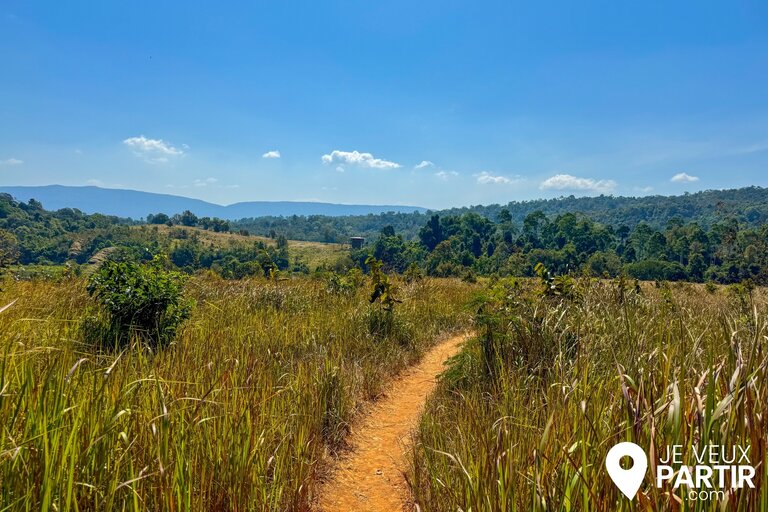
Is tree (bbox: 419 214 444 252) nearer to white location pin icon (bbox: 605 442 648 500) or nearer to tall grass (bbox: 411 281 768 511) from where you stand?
tall grass (bbox: 411 281 768 511)

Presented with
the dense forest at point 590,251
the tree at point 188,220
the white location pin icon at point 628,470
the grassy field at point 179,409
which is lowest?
the dense forest at point 590,251

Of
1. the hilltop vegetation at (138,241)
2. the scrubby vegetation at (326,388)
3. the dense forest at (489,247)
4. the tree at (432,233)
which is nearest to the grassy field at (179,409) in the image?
the scrubby vegetation at (326,388)

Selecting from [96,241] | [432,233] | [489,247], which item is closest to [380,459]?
[489,247]

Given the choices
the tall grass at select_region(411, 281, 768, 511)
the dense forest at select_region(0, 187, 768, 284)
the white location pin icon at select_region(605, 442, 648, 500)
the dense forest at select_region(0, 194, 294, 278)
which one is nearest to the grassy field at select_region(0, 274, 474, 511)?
the tall grass at select_region(411, 281, 768, 511)

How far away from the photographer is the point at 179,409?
2717mm

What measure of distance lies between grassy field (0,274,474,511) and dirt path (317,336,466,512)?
274mm

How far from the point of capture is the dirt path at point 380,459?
12.8ft

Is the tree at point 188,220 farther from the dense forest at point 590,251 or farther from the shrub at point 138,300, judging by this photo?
the shrub at point 138,300

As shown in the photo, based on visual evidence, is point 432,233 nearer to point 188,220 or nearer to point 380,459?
point 188,220

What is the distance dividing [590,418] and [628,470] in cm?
86

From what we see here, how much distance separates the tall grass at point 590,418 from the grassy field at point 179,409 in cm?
125

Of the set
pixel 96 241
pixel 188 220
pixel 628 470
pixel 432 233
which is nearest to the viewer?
pixel 628 470

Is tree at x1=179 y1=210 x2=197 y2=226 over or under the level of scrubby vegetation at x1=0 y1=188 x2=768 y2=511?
over

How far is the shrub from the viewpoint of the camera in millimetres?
5645
